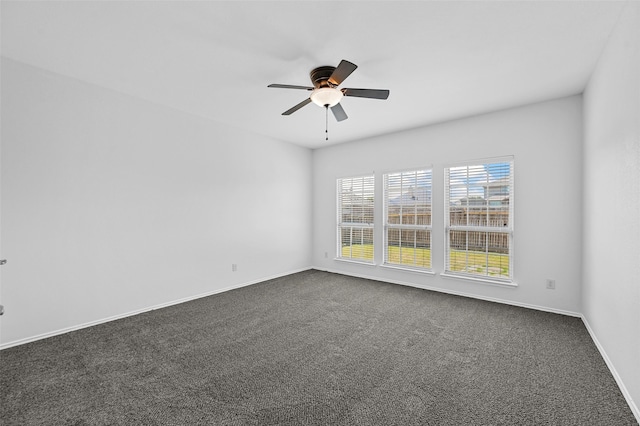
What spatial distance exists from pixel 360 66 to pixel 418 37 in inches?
24.3

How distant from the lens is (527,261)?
12.3 feet

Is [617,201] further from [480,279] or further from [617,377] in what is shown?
[480,279]

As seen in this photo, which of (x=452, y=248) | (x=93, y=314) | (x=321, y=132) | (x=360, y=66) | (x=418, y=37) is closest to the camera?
(x=418, y=37)

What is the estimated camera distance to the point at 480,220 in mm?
4160

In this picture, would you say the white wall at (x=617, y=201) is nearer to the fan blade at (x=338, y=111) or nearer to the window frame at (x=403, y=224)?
the window frame at (x=403, y=224)

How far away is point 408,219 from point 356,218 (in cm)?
112

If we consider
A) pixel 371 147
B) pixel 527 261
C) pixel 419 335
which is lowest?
pixel 419 335

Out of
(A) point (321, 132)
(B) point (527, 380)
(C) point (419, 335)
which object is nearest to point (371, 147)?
(A) point (321, 132)

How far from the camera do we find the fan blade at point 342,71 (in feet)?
7.32

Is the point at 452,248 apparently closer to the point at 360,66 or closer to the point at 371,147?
the point at 371,147

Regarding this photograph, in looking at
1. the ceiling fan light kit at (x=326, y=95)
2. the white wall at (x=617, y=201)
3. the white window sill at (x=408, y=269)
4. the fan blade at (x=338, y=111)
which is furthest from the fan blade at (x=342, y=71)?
the white window sill at (x=408, y=269)

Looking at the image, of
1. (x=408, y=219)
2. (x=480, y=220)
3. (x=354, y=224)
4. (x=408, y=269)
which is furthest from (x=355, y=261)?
(x=480, y=220)

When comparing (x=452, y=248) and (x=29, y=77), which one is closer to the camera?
(x=29, y=77)

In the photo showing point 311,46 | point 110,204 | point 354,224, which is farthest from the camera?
point 354,224
